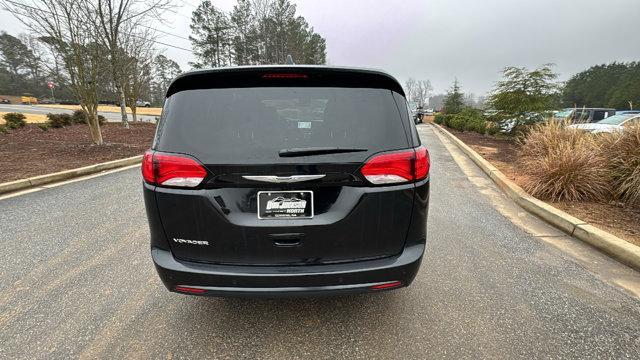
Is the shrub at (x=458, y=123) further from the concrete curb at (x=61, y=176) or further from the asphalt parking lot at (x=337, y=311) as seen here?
the concrete curb at (x=61, y=176)

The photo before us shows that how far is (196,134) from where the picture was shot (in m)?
1.83

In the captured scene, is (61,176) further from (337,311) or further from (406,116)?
(406,116)

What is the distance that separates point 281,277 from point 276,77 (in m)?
1.19

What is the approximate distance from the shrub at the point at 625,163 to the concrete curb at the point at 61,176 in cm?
970

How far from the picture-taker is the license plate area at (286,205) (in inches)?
70.7

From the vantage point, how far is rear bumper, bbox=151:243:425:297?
5.99ft

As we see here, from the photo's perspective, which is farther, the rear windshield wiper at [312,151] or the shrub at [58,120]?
the shrub at [58,120]

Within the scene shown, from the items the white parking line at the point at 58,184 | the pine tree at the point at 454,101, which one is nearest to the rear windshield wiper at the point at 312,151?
the white parking line at the point at 58,184

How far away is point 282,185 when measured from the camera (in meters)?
1.77

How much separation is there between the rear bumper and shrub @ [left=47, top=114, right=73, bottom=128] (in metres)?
17.0

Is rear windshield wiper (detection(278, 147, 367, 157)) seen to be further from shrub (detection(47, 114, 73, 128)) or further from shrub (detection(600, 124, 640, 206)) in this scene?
shrub (detection(47, 114, 73, 128))

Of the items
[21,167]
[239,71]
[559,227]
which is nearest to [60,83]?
[21,167]

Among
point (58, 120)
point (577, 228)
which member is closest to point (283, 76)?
point (577, 228)

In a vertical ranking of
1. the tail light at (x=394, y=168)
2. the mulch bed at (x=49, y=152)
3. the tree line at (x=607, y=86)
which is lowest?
the mulch bed at (x=49, y=152)
